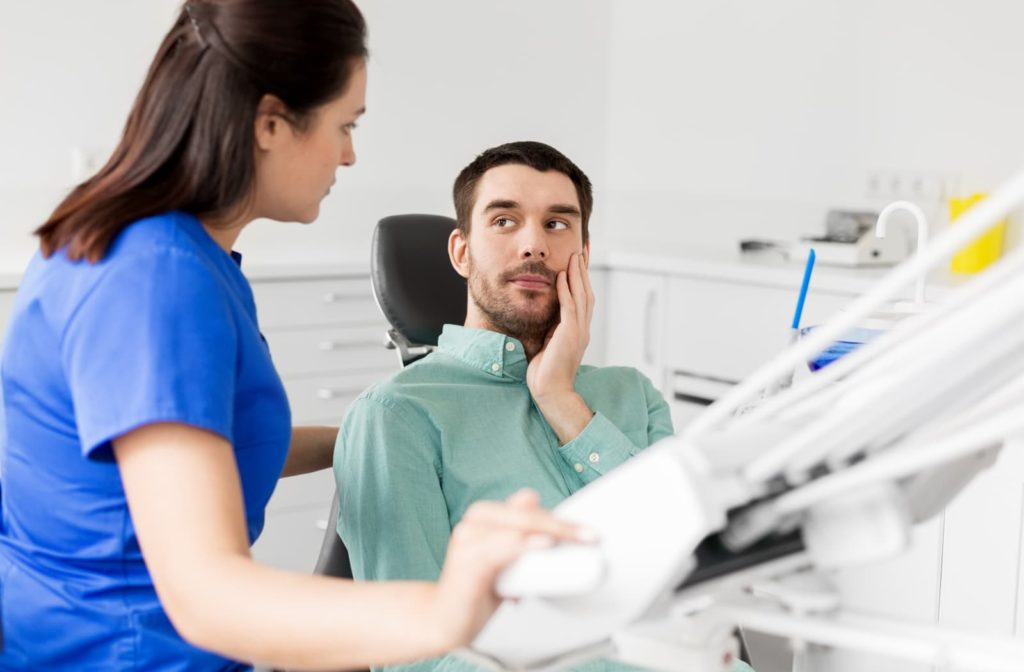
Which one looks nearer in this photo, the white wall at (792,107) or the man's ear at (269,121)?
the man's ear at (269,121)

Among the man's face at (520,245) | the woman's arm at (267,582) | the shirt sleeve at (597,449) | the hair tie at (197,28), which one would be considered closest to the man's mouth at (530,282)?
the man's face at (520,245)

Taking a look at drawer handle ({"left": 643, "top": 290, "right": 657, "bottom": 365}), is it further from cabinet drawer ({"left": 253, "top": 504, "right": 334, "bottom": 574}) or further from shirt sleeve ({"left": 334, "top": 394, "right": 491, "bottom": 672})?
shirt sleeve ({"left": 334, "top": 394, "right": 491, "bottom": 672})

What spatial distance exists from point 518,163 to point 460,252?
0.16 meters

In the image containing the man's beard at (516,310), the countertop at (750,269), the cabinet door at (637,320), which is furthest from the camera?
the cabinet door at (637,320)

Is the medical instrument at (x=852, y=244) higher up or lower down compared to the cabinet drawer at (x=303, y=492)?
higher up

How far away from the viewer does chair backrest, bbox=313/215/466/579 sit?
2.16 metres

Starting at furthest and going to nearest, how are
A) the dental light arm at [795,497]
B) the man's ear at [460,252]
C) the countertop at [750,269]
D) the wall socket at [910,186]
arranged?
the wall socket at [910,186]
the countertop at [750,269]
the man's ear at [460,252]
the dental light arm at [795,497]

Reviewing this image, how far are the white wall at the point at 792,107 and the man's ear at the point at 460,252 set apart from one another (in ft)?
6.55

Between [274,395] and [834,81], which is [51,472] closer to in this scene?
[274,395]

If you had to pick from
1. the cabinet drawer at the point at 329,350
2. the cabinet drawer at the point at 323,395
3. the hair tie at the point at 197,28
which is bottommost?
the cabinet drawer at the point at 323,395

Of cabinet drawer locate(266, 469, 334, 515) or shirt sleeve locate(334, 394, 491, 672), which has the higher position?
shirt sleeve locate(334, 394, 491, 672)

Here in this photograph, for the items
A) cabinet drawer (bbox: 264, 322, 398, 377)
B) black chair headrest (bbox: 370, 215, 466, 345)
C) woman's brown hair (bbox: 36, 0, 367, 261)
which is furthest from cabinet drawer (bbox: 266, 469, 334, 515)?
woman's brown hair (bbox: 36, 0, 367, 261)

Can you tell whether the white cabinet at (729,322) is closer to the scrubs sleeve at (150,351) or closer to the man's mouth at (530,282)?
the man's mouth at (530,282)

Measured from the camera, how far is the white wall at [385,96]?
3.63 m
